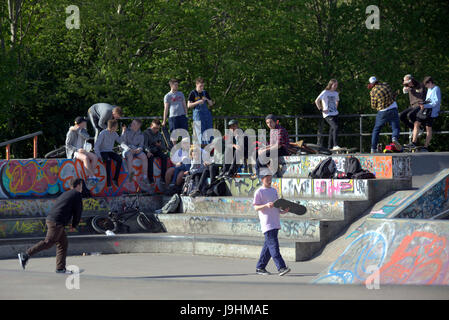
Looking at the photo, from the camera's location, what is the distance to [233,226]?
48.8 ft

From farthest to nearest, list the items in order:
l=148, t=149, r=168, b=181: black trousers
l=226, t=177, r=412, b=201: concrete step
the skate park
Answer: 1. l=148, t=149, r=168, b=181: black trousers
2. l=226, t=177, r=412, b=201: concrete step
3. the skate park

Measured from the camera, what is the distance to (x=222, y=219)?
49.6ft

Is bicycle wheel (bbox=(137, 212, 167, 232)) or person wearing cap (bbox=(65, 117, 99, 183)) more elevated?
person wearing cap (bbox=(65, 117, 99, 183))

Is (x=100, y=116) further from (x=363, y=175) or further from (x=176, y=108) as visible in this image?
(x=363, y=175)

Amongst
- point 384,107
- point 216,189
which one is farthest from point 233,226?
point 384,107

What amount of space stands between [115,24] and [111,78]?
1982 mm

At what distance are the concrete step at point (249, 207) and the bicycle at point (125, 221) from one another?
2.17ft

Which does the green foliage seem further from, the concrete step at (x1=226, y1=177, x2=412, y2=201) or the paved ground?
the paved ground

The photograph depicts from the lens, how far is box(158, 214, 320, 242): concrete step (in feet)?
44.9

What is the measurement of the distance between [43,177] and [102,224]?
1691 millimetres

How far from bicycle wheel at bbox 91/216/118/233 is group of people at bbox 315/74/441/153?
5074 mm

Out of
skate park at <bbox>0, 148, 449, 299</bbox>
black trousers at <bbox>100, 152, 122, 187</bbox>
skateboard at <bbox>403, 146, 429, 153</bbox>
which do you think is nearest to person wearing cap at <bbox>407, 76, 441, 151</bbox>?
skateboard at <bbox>403, 146, 429, 153</bbox>

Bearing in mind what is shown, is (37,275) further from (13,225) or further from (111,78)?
(111,78)

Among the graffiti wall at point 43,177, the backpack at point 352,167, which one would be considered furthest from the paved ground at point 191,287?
the graffiti wall at point 43,177
